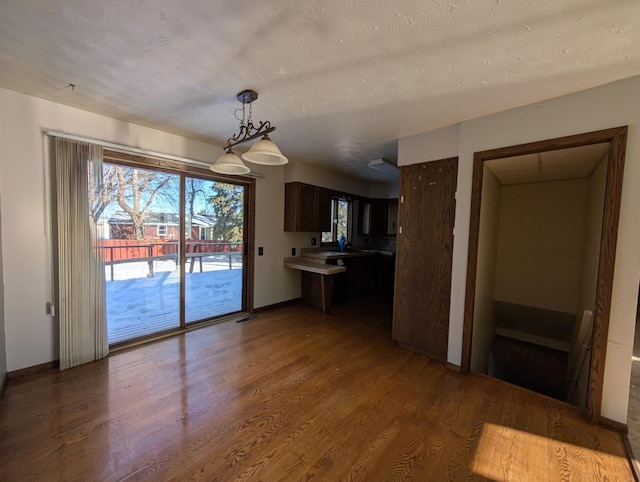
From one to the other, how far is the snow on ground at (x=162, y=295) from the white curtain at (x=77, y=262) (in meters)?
0.33

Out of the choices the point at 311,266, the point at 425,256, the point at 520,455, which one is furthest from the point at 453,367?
the point at 311,266

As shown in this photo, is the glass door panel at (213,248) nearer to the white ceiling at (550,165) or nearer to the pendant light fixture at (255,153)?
the pendant light fixture at (255,153)

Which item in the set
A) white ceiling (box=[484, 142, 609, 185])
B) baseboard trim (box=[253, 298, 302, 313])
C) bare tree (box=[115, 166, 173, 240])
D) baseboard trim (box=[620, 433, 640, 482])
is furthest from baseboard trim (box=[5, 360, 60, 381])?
white ceiling (box=[484, 142, 609, 185])

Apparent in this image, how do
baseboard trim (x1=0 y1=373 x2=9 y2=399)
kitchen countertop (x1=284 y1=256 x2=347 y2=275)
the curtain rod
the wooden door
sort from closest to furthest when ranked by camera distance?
baseboard trim (x1=0 y1=373 x2=9 y2=399) → the curtain rod → the wooden door → kitchen countertop (x1=284 y1=256 x2=347 y2=275)

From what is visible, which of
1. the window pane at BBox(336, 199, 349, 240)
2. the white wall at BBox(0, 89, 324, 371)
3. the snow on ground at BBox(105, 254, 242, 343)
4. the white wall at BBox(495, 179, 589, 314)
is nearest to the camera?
the white wall at BBox(0, 89, 324, 371)

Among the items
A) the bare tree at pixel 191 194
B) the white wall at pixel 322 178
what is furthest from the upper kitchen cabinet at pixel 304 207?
the bare tree at pixel 191 194

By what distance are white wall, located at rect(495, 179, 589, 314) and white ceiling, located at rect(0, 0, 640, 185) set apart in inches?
89.4

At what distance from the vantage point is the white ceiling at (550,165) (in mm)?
2393

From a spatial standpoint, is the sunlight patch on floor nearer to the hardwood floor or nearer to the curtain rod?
the hardwood floor

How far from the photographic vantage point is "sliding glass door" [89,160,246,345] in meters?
2.79

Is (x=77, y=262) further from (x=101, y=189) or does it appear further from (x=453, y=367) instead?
(x=453, y=367)

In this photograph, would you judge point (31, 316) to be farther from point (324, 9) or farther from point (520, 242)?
point (520, 242)

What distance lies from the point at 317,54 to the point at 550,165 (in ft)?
9.46

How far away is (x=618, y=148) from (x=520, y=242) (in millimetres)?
2478
